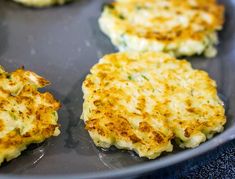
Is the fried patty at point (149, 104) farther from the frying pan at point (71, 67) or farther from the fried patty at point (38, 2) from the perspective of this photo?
the fried patty at point (38, 2)

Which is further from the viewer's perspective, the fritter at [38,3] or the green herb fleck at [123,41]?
the fritter at [38,3]

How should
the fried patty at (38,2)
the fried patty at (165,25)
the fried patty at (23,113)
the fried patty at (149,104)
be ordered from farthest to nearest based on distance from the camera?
the fried patty at (38,2)
the fried patty at (165,25)
the fried patty at (149,104)
the fried patty at (23,113)

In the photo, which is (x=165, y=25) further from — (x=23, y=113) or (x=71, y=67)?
(x=23, y=113)

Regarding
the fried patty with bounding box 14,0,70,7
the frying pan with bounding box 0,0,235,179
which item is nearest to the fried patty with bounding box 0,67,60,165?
the frying pan with bounding box 0,0,235,179

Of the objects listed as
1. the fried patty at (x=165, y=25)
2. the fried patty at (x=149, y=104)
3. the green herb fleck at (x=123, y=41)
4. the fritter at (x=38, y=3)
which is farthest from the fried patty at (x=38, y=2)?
the fried patty at (x=149, y=104)

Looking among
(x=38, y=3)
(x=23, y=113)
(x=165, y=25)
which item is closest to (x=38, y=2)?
(x=38, y=3)

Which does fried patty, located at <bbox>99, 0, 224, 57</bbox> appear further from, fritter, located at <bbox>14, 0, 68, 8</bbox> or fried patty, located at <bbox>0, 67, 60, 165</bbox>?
fried patty, located at <bbox>0, 67, 60, 165</bbox>
